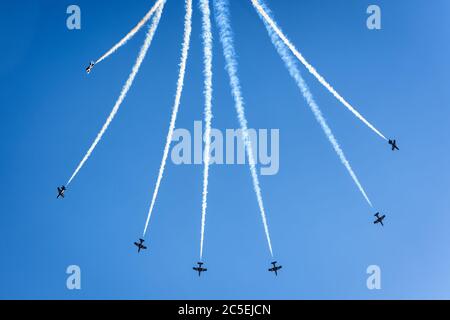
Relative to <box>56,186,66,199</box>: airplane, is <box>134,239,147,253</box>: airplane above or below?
below

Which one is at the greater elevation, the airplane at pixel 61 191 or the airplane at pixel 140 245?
the airplane at pixel 61 191

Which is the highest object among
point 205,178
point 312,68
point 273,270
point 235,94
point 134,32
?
point 134,32

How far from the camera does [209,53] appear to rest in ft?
76.7

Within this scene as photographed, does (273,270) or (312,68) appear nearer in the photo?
(312,68)

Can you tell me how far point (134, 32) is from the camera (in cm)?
2412
